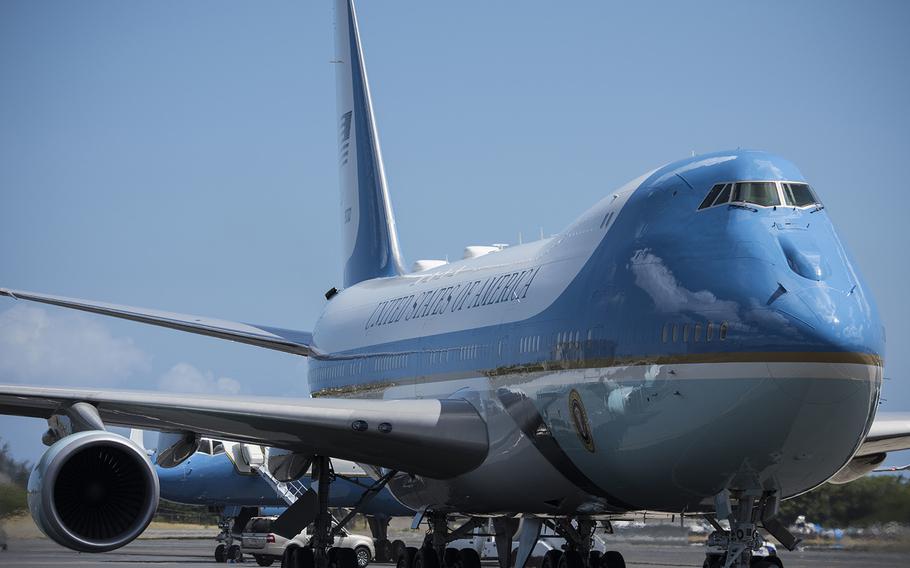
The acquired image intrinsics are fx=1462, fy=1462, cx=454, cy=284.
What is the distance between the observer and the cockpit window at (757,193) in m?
14.5

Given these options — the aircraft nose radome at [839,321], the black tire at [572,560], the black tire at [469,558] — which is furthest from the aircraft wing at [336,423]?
the aircraft nose radome at [839,321]

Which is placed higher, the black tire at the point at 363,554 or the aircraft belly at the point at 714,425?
the aircraft belly at the point at 714,425

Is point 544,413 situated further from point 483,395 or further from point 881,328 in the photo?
point 881,328

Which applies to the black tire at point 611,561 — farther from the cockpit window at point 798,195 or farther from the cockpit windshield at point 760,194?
the cockpit window at point 798,195


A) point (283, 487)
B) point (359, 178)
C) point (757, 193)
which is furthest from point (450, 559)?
point (283, 487)

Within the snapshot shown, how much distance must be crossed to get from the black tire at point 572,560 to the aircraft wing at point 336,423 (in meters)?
2.34

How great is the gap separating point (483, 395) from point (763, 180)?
17.2 feet

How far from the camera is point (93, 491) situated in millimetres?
15602

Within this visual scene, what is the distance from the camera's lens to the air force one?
1338 centimetres

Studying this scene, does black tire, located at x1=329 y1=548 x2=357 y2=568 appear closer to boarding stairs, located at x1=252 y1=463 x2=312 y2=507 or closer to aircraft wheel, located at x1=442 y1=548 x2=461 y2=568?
aircraft wheel, located at x1=442 y1=548 x2=461 y2=568

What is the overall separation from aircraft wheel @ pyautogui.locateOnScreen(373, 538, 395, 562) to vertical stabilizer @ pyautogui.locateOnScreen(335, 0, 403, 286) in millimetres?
12288

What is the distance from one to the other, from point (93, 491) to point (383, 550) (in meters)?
24.8

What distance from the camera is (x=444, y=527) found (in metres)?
21.6

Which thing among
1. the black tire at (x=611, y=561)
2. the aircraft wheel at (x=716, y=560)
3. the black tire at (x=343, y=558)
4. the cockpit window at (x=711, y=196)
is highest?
the cockpit window at (x=711, y=196)
